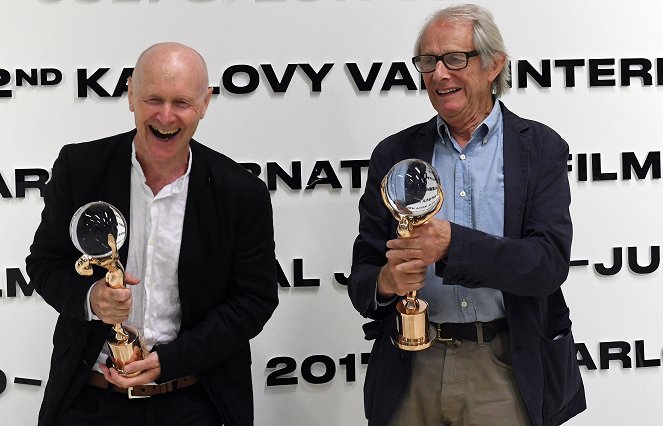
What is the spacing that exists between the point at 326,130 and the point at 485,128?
1.00 metres

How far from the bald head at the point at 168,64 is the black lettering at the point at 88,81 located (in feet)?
2.83

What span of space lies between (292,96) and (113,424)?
1473 mm

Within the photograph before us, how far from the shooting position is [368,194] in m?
2.63

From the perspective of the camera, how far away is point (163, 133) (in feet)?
8.14

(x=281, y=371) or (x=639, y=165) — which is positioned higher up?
(x=639, y=165)

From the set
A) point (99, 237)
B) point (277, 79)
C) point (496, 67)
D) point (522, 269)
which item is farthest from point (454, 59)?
point (99, 237)

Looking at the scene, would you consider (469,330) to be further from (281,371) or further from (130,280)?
(281,371)

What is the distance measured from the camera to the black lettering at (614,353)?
359 cm

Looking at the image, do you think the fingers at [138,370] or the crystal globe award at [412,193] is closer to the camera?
the crystal globe award at [412,193]

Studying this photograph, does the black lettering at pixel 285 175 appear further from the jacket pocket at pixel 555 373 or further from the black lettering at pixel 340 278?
the jacket pocket at pixel 555 373

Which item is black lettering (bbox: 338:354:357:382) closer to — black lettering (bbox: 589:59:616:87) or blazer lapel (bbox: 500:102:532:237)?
blazer lapel (bbox: 500:102:532:237)

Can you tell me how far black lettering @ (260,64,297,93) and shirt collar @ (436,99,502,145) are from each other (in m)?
0.94

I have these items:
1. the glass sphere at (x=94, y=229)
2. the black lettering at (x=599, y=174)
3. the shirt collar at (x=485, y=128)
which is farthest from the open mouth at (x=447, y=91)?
the black lettering at (x=599, y=174)

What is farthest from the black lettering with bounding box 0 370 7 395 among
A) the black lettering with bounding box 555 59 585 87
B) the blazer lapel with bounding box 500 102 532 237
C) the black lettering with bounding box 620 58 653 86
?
the black lettering with bounding box 620 58 653 86
